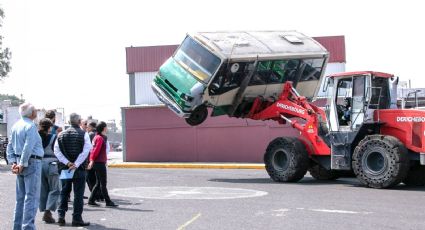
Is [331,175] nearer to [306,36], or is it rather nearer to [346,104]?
[346,104]

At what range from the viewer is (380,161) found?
14.5m

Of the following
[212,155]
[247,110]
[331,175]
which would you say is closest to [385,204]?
[331,175]

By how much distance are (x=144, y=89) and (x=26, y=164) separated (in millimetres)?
21532

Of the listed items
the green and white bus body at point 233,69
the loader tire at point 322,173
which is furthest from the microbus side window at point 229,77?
the loader tire at point 322,173

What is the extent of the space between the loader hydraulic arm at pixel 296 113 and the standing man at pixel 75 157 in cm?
790

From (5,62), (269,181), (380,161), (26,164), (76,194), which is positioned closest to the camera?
(26,164)

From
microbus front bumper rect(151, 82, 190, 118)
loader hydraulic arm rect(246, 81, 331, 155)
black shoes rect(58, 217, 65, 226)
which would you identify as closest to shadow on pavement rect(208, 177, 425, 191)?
loader hydraulic arm rect(246, 81, 331, 155)

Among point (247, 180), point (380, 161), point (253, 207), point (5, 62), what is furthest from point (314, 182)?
point (5, 62)

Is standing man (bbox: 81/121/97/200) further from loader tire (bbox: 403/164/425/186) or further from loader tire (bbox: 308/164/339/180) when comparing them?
loader tire (bbox: 403/164/425/186)

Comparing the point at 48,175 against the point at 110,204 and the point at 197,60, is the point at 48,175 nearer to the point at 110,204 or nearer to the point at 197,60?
the point at 110,204

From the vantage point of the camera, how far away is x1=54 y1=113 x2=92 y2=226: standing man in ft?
31.5

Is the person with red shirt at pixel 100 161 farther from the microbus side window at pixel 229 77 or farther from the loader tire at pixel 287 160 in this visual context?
the loader tire at pixel 287 160

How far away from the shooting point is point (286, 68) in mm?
17297

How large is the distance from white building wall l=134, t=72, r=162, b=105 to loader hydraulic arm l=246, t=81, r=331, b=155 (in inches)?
481
